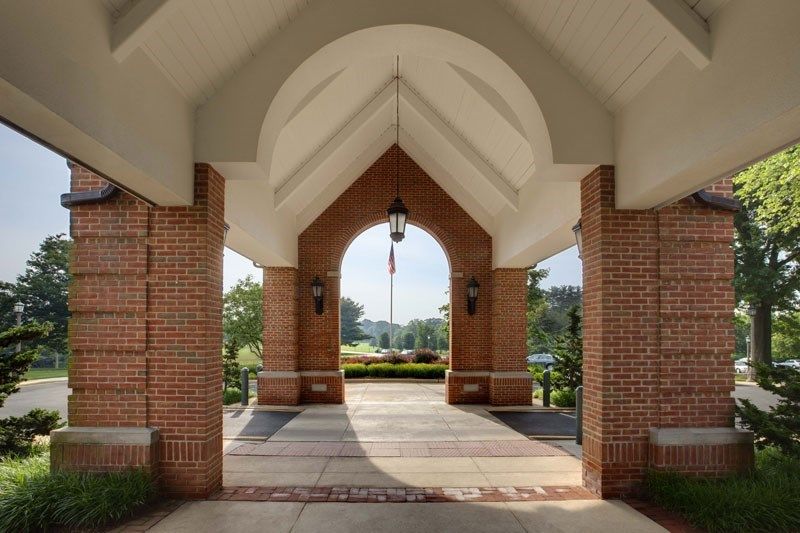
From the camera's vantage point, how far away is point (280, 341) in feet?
42.8

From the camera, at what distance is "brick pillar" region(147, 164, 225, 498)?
5.50m

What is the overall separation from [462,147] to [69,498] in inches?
324

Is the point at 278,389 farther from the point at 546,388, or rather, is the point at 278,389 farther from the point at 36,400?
the point at 36,400

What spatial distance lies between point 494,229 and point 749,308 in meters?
20.2

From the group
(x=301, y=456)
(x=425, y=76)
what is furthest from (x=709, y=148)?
(x=301, y=456)

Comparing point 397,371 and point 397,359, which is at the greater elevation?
point 397,359

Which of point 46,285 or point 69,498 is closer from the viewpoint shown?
point 69,498

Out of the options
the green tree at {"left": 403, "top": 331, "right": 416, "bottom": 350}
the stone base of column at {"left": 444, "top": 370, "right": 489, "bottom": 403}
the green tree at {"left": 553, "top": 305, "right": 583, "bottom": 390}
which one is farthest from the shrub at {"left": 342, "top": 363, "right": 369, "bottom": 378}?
the green tree at {"left": 403, "top": 331, "right": 416, "bottom": 350}

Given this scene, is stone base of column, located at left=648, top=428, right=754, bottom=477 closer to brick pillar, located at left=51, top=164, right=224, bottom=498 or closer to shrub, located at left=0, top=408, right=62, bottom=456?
brick pillar, located at left=51, top=164, right=224, bottom=498

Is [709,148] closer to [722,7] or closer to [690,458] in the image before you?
[722,7]

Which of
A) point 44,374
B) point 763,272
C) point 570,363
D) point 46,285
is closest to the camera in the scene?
point 570,363

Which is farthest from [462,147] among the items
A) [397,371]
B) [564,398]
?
[397,371]

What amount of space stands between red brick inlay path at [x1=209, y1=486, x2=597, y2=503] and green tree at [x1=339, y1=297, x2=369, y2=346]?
252ft

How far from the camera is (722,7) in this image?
12.9 ft
